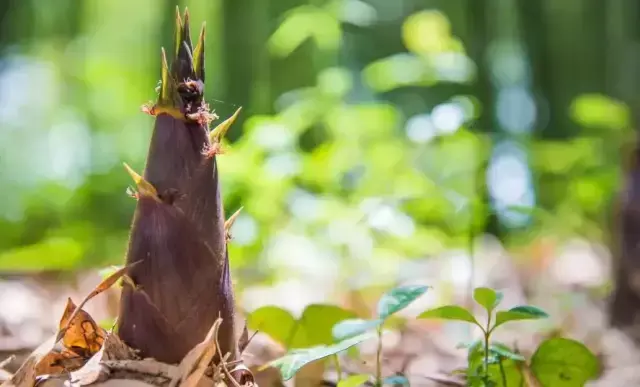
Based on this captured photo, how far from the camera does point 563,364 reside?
48 centimetres

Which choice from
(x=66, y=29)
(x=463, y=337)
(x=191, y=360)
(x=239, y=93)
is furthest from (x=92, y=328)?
(x=66, y=29)

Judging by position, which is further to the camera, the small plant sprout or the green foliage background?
the green foliage background

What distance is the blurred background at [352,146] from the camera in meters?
1.20

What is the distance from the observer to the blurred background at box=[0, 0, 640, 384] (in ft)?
3.95

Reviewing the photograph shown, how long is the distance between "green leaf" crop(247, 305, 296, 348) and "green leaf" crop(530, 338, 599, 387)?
0.65ft

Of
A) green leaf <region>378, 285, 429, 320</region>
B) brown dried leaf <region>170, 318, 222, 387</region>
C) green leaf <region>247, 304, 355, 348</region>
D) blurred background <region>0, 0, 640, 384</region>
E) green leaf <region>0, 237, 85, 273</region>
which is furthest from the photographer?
green leaf <region>0, 237, 85, 273</region>

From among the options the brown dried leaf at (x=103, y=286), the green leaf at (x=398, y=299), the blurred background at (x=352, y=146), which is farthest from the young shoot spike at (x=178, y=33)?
the blurred background at (x=352, y=146)

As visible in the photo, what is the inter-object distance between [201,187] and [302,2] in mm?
1312

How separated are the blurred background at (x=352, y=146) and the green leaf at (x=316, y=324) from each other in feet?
0.88

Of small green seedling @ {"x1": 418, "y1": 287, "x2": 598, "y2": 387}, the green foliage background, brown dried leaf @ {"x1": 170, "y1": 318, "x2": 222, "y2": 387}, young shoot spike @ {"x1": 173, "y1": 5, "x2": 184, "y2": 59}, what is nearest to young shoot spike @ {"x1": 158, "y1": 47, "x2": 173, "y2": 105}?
young shoot spike @ {"x1": 173, "y1": 5, "x2": 184, "y2": 59}

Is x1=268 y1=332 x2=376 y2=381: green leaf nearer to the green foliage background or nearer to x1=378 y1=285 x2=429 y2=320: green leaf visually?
x1=378 y1=285 x2=429 y2=320: green leaf

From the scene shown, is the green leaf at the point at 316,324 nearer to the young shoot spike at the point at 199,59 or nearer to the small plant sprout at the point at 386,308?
the small plant sprout at the point at 386,308

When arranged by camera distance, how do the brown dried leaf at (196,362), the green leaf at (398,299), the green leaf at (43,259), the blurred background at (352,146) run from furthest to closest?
the green leaf at (43,259)
the blurred background at (352,146)
the green leaf at (398,299)
the brown dried leaf at (196,362)

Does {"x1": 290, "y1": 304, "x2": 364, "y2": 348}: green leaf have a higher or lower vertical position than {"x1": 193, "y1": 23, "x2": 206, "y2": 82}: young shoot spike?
lower
